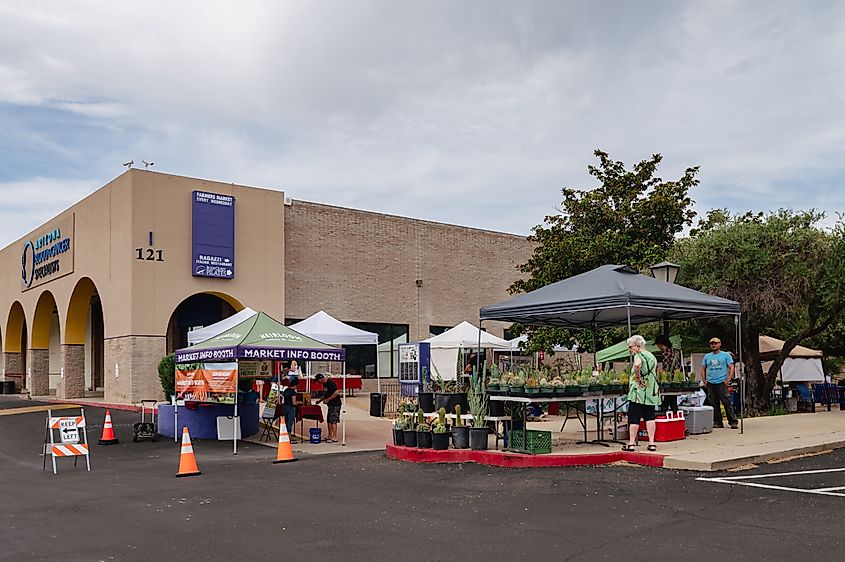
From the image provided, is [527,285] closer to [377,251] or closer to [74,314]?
[377,251]

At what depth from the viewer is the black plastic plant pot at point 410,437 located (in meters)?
14.1

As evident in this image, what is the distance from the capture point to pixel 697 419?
14992 mm

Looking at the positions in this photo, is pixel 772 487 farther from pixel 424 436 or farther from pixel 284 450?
pixel 284 450

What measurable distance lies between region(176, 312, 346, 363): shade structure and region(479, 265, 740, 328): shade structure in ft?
12.5

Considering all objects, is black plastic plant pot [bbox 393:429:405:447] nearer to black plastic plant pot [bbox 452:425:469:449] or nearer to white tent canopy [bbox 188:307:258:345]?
black plastic plant pot [bbox 452:425:469:449]

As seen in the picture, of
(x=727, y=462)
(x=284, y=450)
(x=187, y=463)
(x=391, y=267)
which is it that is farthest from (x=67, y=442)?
(x=391, y=267)

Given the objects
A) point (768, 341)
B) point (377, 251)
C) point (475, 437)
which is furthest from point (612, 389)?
point (377, 251)

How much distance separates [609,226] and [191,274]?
13.7m

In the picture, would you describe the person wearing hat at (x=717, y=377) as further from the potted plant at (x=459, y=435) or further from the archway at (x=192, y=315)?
the archway at (x=192, y=315)

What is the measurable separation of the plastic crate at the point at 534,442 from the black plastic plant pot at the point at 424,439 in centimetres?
156

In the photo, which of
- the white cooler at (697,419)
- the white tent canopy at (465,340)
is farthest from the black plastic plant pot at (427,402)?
the white tent canopy at (465,340)

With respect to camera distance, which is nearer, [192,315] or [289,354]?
[289,354]

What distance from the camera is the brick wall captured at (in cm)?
3212

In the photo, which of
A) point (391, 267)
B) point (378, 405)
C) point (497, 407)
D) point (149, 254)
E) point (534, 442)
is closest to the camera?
point (534, 442)
